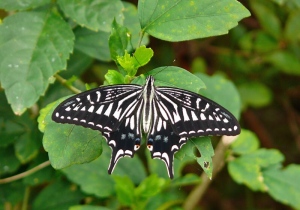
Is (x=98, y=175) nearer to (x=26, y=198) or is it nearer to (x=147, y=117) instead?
(x=26, y=198)

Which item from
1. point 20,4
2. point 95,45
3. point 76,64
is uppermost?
point 20,4

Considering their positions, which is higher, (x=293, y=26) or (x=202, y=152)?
(x=202, y=152)

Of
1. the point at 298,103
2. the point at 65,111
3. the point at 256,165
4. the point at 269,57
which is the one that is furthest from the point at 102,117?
the point at 298,103

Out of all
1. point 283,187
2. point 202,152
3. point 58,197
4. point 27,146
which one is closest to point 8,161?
point 27,146

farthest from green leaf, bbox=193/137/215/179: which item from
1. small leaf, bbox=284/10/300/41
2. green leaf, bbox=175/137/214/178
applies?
small leaf, bbox=284/10/300/41

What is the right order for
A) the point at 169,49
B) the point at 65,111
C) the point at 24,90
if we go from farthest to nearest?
the point at 169,49
the point at 24,90
the point at 65,111

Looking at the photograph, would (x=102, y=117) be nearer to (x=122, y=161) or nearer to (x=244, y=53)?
(x=122, y=161)
